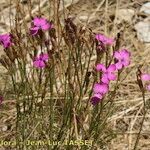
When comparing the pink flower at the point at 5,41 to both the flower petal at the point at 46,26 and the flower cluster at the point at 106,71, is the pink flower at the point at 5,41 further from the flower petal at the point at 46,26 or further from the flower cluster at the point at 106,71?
the flower cluster at the point at 106,71

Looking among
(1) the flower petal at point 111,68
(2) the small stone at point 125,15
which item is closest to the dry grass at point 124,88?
(2) the small stone at point 125,15

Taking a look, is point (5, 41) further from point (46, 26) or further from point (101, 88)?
point (101, 88)

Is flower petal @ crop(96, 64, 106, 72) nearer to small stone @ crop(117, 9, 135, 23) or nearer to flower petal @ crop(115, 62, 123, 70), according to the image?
flower petal @ crop(115, 62, 123, 70)

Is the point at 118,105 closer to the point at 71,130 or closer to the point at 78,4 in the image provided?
the point at 71,130

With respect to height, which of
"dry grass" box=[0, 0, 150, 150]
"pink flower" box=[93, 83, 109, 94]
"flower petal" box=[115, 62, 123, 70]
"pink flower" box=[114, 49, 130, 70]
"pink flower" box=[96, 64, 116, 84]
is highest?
"pink flower" box=[114, 49, 130, 70]

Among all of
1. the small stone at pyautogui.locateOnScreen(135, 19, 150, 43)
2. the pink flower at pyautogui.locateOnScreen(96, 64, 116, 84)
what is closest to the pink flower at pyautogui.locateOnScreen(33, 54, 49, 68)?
the pink flower at pyautogui.locateOnScreen(96, 64, 116, 84)

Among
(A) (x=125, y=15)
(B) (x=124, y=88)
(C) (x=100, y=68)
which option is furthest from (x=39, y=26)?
(A) (x=125, y=15)
